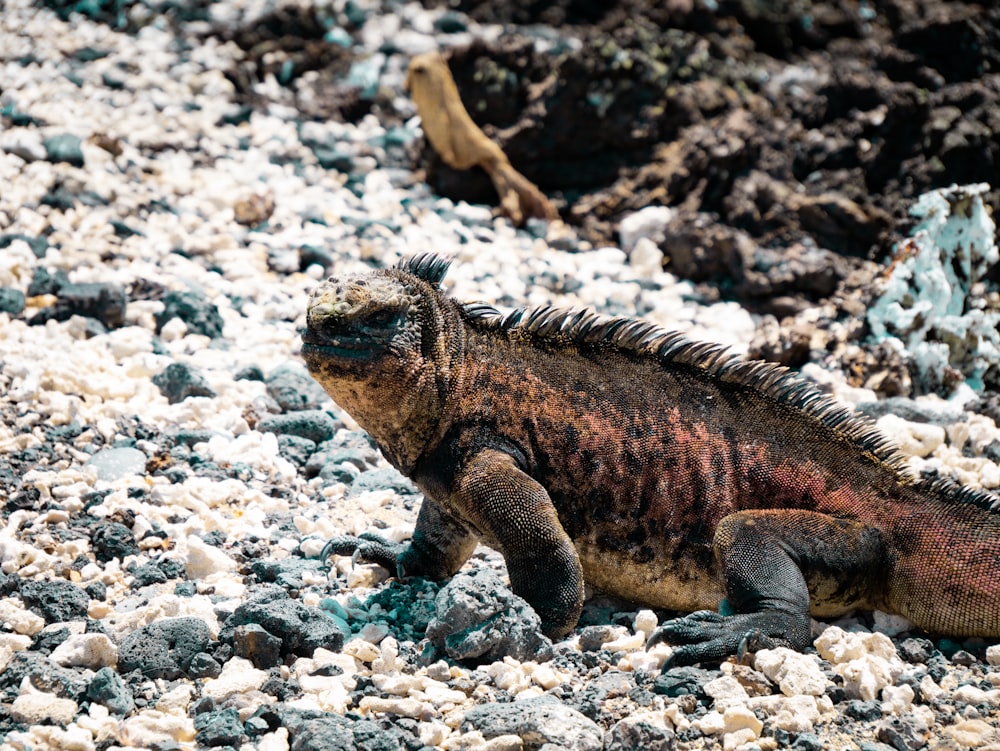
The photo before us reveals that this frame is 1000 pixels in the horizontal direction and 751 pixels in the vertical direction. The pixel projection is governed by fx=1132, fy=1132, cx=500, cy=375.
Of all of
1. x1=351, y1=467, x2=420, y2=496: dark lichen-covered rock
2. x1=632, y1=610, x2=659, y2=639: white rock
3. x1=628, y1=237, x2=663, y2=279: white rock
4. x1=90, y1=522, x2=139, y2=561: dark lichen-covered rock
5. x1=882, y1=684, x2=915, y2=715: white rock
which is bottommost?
x1=628, y1=237, x2=663, y2=279: white rock

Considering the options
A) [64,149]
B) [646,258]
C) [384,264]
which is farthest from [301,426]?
[64,149]

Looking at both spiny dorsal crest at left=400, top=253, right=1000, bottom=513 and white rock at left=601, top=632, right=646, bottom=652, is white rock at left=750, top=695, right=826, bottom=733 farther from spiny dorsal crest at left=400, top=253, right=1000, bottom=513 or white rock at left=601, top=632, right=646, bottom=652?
spiny dorsal crest at left=400, top=253, right=1000, bottom=513

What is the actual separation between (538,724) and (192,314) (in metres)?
4.55

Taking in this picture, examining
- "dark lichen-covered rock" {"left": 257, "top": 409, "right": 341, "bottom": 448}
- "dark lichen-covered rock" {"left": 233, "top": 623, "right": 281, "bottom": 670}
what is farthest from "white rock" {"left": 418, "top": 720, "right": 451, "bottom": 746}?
"dark lichen-covered rock" {"left": 257, "top": 409, "right": 341, "bottom": 448}

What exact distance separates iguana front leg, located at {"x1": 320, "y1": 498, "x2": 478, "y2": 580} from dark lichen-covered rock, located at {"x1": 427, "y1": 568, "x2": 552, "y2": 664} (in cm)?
73

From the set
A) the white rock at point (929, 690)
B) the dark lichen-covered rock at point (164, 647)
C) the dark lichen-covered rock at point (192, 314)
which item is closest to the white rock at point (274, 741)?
the dark lichen-covered rock at point (164, 647)

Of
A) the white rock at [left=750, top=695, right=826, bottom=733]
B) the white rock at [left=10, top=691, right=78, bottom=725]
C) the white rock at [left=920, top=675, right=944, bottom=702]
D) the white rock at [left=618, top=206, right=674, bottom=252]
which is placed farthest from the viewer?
the white rock at [left=618, top=206, right=674, bottom=252]

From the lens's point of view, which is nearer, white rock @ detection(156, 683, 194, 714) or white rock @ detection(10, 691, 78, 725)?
white rock @ detection(10, 691, 78, 725)

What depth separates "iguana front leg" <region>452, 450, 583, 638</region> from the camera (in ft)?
14.4

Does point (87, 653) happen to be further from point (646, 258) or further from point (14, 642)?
point (646, 258)

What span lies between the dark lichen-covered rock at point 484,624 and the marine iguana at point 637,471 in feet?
0.69

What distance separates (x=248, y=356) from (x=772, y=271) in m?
4.07

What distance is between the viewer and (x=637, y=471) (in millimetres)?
4676

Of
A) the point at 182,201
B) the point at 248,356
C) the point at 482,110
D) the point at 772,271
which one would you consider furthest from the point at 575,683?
the point at 482,110
